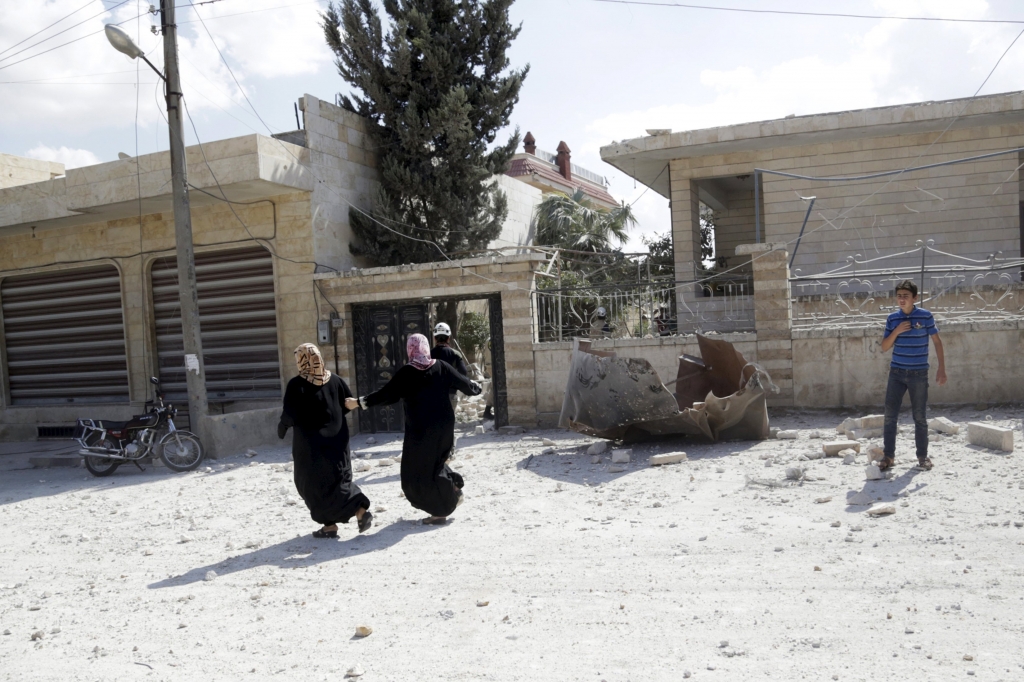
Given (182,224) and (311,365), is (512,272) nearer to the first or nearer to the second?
(182,224)

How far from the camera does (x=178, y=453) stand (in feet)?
31.2

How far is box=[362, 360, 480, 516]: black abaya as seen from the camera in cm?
580

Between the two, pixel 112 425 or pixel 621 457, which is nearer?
pixel 621 457

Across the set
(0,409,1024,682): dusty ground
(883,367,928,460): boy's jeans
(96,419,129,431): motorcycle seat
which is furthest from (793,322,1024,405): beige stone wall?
(96,419,129,431): motorcycle seat

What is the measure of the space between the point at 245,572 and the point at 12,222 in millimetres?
11189

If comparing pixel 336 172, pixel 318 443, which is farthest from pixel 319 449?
pixel 336 172

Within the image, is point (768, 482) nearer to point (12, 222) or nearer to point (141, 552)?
point (141, 552)

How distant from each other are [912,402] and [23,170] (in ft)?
54.8

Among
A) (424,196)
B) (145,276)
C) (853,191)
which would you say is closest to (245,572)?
(424,196)

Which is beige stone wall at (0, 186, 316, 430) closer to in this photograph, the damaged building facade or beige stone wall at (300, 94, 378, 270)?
the damaged building facade

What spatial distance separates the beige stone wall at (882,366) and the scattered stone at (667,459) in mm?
2820

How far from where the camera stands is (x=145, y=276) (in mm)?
13219

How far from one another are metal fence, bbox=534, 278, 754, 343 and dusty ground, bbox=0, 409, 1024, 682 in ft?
10.4

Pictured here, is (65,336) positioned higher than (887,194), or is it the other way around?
(887,194)
